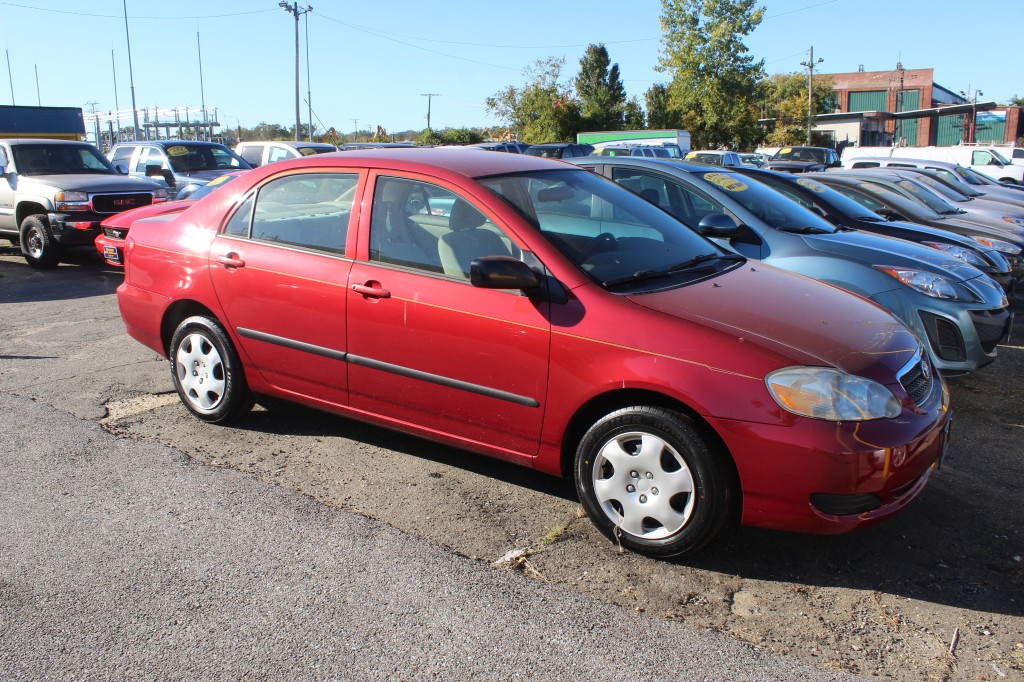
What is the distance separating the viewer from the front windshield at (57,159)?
39.5 feet

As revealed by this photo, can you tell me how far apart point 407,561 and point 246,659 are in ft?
2.65

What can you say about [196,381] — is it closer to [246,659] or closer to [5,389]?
[5,389]

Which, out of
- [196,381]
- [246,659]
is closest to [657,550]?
[246,659]

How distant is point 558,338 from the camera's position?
11.9 feet

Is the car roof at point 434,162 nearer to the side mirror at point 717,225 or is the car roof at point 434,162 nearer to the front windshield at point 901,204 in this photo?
the side mirror at point 717,225

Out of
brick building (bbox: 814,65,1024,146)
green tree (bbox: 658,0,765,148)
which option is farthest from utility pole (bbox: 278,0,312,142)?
brick building (bbox: 814,65,1024,146)

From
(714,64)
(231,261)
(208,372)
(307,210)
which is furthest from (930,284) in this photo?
(714,64)

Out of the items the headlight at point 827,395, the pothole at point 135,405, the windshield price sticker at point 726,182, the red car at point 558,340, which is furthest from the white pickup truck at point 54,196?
the headlight at point 827,395

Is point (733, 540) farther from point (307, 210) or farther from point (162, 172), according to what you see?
point (162, 172)

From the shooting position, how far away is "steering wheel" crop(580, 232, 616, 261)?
12.8 feet

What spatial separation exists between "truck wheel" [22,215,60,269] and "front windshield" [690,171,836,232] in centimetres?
896

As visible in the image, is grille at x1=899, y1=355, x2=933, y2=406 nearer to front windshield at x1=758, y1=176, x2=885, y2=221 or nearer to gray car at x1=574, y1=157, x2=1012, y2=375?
gray car at x1=574, y1=157, x2=1012, y2=375

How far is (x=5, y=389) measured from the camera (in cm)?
580

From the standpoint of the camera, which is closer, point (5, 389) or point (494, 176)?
point (494, 176)
